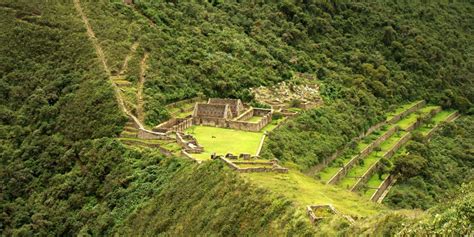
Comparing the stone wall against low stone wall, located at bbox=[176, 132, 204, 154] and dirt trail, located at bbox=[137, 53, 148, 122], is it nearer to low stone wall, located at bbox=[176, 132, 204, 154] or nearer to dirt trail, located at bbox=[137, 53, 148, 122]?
low stone wall, located at bbox=[176, 132, 204, 154]

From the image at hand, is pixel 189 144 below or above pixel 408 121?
above

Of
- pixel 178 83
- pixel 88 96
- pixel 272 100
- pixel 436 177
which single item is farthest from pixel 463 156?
pixel 88 96

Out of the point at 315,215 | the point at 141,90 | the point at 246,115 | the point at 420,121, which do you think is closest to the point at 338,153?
the point at 246,115

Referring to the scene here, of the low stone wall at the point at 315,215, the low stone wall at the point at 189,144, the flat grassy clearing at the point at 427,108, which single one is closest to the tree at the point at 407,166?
the low stone wall at the point at 189,144

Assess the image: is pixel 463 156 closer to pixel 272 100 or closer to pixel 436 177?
pixel 436 177

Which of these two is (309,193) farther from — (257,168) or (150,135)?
(150,135)

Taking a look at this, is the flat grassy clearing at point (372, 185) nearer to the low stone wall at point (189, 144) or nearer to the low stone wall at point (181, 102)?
the low stone wall at point (189, 144)
